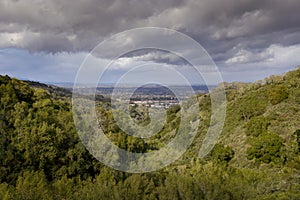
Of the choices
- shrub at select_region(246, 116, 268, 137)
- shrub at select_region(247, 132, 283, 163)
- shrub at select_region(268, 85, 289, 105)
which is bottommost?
shrub at select_region(247, 132, 283, 163)

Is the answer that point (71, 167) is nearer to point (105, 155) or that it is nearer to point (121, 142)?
point (105, 155)

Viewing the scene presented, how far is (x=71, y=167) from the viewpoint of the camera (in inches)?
699

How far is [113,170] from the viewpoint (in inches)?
679

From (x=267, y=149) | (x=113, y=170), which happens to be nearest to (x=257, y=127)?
(x=267, y=149)

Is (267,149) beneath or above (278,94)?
beneath

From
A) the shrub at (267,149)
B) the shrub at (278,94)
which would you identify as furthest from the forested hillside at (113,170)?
the shrub at (278,94)

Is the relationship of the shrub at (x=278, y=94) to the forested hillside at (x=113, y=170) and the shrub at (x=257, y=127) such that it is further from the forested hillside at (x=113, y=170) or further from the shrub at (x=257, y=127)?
the shrub at (x=257, y=127)

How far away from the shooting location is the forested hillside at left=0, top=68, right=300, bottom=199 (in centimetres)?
1382

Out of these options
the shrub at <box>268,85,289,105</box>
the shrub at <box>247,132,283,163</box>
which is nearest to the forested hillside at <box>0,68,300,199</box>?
the shrub at <box>247,132,283,163</box>

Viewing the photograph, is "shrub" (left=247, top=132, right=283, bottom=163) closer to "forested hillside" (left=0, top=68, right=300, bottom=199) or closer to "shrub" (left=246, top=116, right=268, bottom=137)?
"forested hillside" (left=0, top=68, right=300, bottom=199)

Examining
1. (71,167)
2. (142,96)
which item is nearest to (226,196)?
(71,167)

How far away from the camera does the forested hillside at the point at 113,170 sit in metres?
13.8

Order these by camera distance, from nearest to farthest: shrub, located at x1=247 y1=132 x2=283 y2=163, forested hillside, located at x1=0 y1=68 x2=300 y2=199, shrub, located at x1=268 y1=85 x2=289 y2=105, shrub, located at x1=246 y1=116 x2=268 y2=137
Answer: forested hillside, located at x1=0 y1=68 x2=300 y2=199 < shrub, located at x1=247 y1=132 x2=283 y2=163 < shrub, located at x1=246 y1=116 x2=268 y2=137 < shrub, located at x1=268 y1=85 x2=289 y2=105

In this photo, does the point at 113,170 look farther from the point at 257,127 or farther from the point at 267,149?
the point at 257,127
